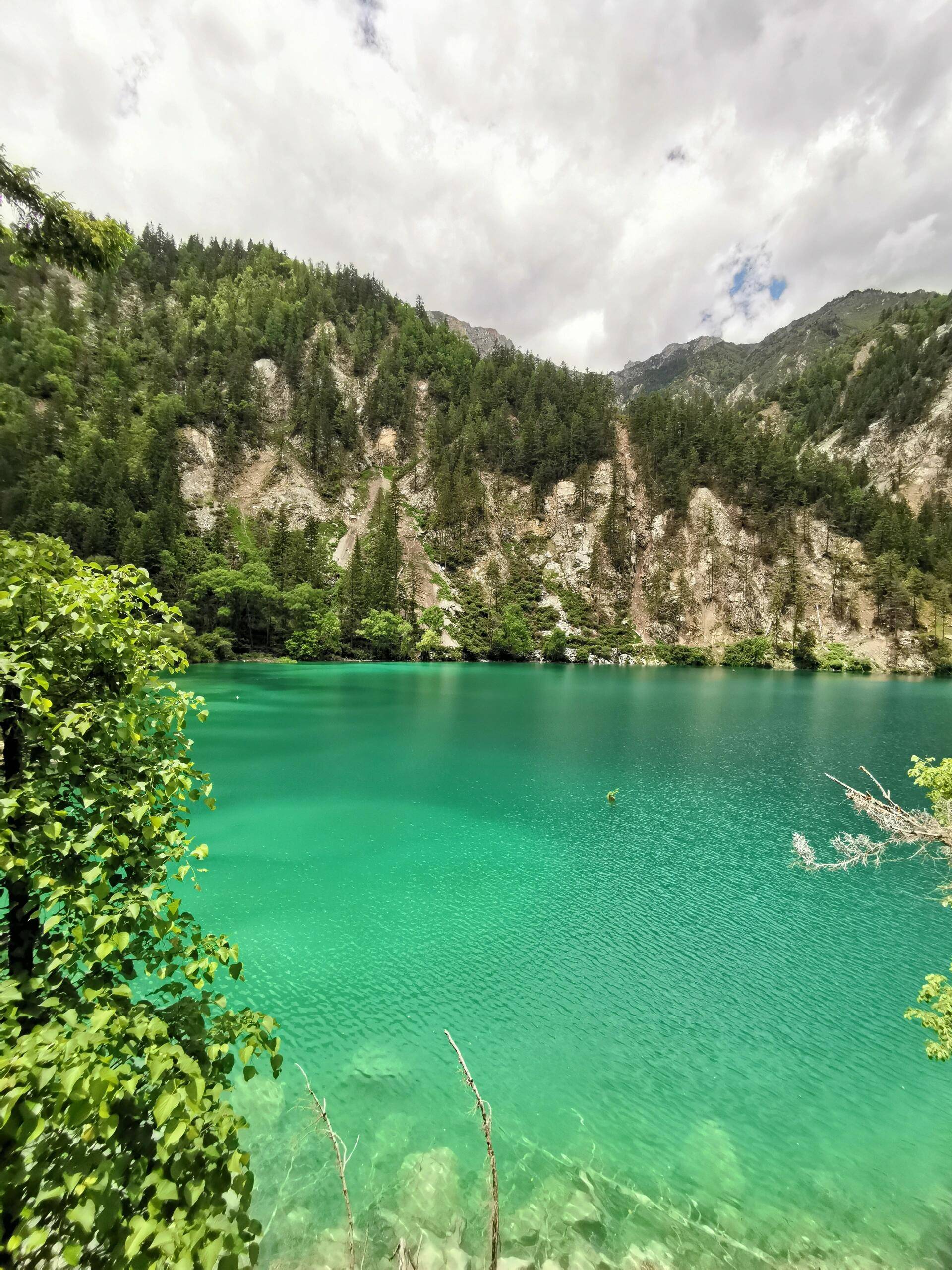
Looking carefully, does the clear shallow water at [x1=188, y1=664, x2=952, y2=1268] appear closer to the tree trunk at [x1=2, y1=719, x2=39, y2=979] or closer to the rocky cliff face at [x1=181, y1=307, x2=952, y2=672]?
the tree trunk at [x1=2, y1=719, x2=39, y2=979]

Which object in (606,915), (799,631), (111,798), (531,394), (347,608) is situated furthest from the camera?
(531,394)

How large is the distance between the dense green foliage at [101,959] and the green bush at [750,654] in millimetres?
126315

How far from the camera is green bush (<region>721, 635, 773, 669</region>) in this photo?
378 ft

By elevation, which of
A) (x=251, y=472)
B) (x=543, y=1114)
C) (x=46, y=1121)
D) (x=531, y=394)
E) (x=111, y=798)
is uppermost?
(x=531, y=394)

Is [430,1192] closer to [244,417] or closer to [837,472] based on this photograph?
[244,417]

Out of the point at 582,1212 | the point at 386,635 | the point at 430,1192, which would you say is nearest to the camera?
the point at 582,1212

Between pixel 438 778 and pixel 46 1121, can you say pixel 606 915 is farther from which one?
pixel 46 1121

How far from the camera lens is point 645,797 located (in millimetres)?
27047

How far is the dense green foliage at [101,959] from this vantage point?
2.78m

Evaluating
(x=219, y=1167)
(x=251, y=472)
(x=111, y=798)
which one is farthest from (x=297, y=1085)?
(x=251, y=472)

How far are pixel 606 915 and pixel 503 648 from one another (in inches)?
3658

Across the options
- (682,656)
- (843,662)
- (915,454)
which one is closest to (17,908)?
(682,656)

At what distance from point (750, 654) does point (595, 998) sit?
4628 inches

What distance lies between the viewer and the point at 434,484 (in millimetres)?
129625
